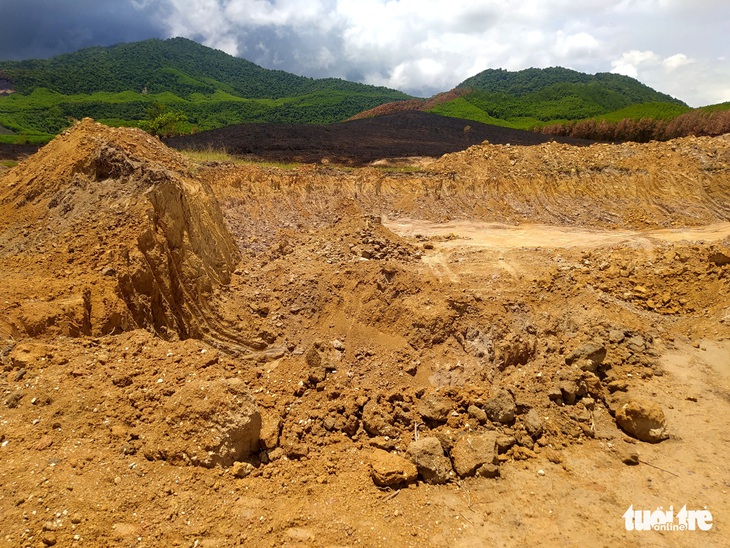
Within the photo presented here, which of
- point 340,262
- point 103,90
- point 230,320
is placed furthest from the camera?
point 103,90

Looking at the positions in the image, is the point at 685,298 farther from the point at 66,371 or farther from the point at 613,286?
the point at 66,371

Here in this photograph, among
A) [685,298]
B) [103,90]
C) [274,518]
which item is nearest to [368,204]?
[685,298]

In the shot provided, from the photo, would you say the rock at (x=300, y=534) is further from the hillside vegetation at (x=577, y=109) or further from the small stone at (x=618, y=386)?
the hillside vegetation at (x=577, y=109)

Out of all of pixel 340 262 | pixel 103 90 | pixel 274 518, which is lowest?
pixel 274 518

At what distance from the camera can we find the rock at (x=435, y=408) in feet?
19.4

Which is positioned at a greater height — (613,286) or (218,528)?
(613,286)

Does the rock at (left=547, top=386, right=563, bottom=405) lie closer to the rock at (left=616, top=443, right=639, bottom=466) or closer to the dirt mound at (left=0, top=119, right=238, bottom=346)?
the rock at (left=616, top=443, right=639, bottom=466)

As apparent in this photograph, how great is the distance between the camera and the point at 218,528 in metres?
3.96

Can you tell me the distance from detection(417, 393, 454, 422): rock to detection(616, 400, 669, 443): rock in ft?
8.26

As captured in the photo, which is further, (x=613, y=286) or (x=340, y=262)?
(x=340, y=262)

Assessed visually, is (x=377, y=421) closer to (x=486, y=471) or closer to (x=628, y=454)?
(x=486, y=471)

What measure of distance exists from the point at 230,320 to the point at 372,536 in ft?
16.0

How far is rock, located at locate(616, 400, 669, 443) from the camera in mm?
5691

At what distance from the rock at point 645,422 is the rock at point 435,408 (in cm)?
252
